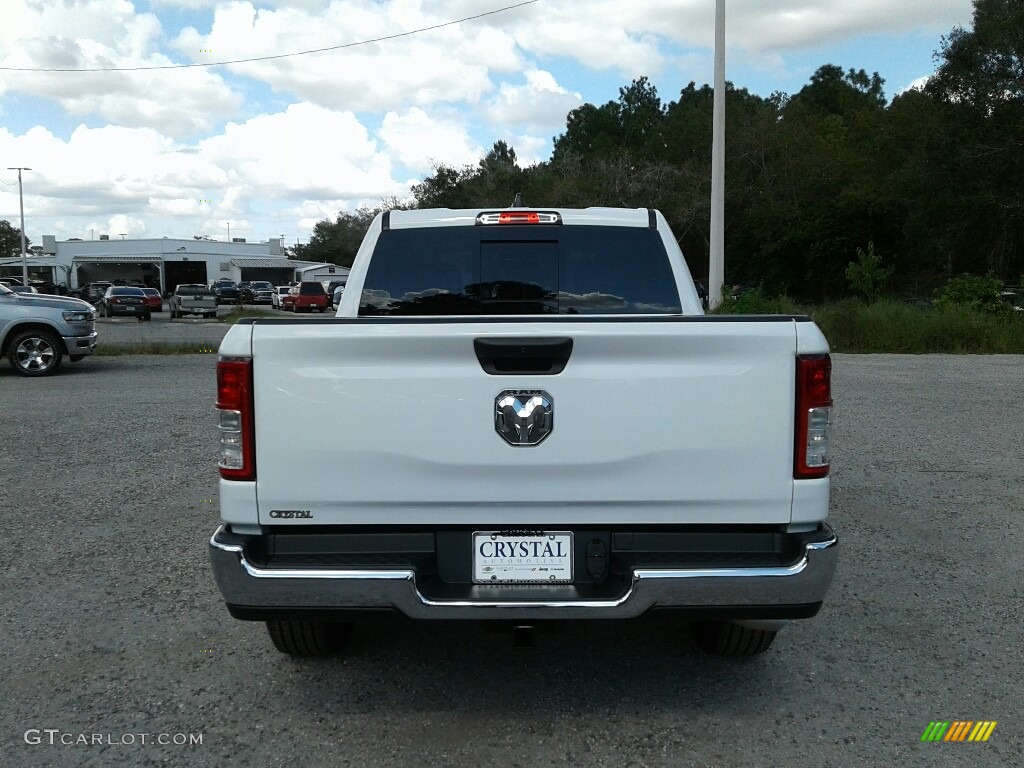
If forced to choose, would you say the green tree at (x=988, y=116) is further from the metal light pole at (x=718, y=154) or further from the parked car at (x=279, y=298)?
the parked car at (x=279, y=298)

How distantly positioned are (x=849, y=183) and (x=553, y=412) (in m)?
53.2

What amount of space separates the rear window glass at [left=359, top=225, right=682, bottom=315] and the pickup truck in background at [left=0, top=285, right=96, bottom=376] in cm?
1216

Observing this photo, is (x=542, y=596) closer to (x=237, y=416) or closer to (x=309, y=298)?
(x=237, y=416)

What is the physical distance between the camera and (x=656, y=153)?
67250 mm

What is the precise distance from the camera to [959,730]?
11.5 feet

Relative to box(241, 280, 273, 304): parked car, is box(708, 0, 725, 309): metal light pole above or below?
above

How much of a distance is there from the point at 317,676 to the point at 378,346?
1655mm

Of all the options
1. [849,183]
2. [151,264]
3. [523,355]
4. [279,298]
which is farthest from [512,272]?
[151,264]

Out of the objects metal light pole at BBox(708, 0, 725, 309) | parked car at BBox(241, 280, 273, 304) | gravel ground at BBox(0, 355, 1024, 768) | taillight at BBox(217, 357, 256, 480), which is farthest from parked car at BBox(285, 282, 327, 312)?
taillight at BBox(217, 357, 256, 480)

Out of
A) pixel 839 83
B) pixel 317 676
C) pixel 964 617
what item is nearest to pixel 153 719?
pixel 317 676

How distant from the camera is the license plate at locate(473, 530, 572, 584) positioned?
329 centimetres

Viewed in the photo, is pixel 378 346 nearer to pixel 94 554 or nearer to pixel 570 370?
pixel 570 370

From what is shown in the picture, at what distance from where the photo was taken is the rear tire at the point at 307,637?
390cm

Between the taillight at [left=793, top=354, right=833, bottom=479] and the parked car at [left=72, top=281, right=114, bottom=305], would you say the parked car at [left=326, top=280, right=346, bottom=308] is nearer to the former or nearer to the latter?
the taillight at [left=793, top=354, right=833, bottom=479]
